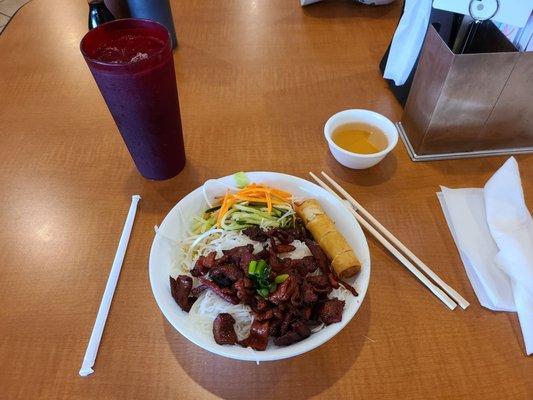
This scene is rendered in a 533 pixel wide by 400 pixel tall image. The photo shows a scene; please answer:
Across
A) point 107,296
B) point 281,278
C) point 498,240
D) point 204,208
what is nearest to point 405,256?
point 498,240

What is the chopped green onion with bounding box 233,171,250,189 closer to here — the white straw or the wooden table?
the wooden table

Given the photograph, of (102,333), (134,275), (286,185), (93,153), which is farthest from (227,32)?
(102,333)

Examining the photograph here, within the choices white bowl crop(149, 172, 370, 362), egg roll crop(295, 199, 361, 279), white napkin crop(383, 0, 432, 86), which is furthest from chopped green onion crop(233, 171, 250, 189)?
white napkin crop(383, 0, 432, 86)

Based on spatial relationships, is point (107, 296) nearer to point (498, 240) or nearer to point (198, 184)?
point (198, 184)

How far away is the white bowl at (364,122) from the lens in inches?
36.2

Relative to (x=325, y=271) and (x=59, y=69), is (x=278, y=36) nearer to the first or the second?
(x=59, y=69)

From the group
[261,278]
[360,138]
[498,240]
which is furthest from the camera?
[360,138]

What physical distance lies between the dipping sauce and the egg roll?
242 mm

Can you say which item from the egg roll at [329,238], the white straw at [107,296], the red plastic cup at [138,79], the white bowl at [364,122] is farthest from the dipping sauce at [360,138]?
the white straw at [107,296]

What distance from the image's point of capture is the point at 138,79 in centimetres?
74

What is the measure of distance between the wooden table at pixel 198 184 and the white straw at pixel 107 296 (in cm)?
1

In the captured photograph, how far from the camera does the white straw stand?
0.67m

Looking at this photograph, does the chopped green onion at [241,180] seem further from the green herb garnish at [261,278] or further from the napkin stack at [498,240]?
the napkin stack at [498,240]

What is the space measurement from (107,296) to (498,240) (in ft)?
2.73
